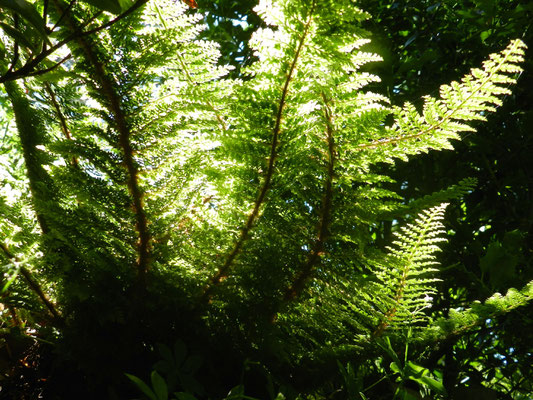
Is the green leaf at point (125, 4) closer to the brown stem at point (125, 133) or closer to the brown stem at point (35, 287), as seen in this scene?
the brown stem at point (125, 133)

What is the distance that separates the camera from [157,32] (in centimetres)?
59

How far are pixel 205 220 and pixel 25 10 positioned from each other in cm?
40

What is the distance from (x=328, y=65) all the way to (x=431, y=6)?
3.88 feet

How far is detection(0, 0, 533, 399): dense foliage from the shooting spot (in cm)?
56

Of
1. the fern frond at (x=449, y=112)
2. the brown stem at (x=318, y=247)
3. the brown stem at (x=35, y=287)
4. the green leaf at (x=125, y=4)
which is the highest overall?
the green leaf at (x=125, y=4)

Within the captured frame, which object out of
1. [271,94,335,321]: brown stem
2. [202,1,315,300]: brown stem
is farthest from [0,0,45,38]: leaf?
[271,94,335,321]: brown stem

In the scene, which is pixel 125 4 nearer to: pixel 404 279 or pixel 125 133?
pixel 125 133

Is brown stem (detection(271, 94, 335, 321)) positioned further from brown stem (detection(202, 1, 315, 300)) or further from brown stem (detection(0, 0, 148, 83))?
brown stem (detection(0, 0, 148, 83))

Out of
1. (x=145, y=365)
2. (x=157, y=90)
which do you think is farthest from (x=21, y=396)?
(x=157, y=90)

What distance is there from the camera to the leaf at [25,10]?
20.0 inches

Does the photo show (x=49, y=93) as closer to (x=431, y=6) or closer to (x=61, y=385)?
(x=61, y=385)

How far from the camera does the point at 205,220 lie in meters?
0.70

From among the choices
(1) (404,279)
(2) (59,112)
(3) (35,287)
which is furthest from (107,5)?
(1) (404,279)

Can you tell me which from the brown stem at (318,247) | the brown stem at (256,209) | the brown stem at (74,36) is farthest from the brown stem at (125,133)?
the brown stem at (318,247)
